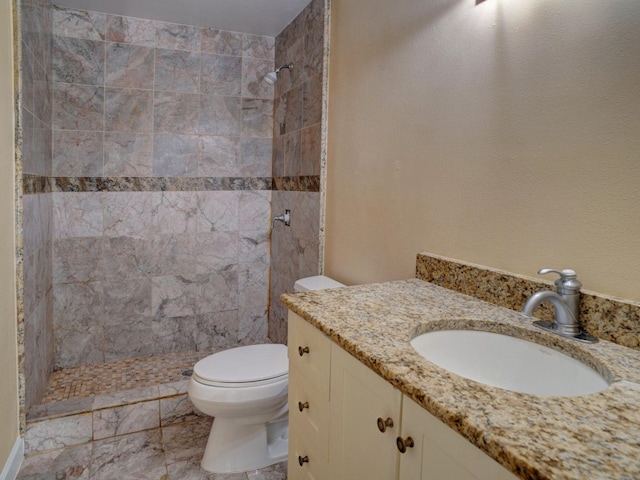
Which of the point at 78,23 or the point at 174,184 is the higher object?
the point at 78,23

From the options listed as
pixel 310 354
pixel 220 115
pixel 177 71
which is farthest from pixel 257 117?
pixel 310 354

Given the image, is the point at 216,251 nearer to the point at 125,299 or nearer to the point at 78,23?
the point at 125,299

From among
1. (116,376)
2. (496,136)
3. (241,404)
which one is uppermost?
(496,136)

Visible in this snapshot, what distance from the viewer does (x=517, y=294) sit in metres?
1.21

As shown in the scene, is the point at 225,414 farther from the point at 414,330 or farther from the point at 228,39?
the point at 228,39

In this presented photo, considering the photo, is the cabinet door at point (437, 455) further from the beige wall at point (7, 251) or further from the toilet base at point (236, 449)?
the beige wall at point (7, 251)

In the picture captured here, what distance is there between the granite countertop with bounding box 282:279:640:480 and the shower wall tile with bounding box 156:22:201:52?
2430 millimetres

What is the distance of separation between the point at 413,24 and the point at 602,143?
95cm

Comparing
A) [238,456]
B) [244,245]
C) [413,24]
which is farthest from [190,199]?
[413,24]

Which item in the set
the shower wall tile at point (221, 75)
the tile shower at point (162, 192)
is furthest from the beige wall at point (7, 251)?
the shower wall tile at point (221, 75)

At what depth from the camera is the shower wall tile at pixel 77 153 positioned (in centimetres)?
270

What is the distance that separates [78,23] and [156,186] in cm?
109

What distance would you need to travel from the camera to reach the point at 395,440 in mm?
851

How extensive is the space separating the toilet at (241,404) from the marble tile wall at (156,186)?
1.17 metres
